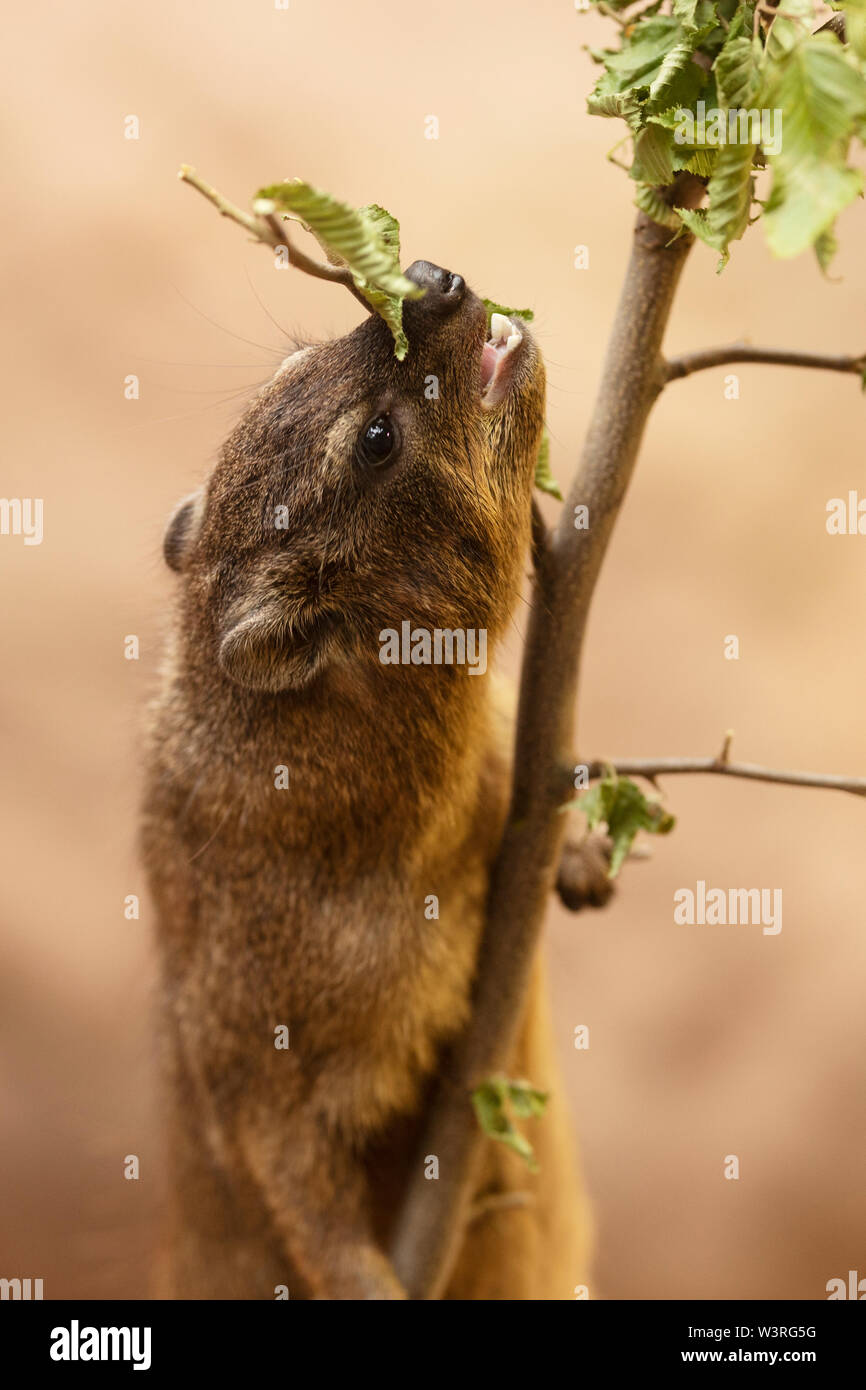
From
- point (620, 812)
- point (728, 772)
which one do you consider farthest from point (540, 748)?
point (728, 772)

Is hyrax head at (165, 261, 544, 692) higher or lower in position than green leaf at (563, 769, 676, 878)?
higher

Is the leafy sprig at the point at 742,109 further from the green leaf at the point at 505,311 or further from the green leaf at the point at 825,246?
the green leaf at the point at 505,311

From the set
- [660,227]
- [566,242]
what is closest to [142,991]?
[660,227]

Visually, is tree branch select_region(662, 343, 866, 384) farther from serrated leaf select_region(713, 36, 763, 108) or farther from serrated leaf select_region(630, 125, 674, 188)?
serrated leaf select_region(713, 36, 763, 108)

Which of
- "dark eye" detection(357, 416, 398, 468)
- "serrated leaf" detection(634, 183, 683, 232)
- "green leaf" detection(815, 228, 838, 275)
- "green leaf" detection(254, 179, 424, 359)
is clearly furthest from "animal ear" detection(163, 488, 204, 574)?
"green leaf" detection(815, 228, 838, 275)

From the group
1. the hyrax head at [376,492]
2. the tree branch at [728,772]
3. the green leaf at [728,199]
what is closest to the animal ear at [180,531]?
the hyrax head at [376,492]

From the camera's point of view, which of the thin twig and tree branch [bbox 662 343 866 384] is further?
the thin twig
